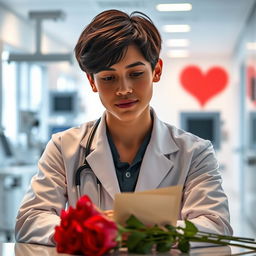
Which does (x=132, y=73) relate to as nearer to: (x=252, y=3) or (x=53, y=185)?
(x=53, y=185)

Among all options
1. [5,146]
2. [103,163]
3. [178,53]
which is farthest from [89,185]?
[178,53]

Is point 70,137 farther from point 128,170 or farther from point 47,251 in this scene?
point 47,251

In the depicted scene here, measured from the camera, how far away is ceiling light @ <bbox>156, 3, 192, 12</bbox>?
594 centimetres

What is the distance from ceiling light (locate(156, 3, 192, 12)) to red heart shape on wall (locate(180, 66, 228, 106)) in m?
3.99

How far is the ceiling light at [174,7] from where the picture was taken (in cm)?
594

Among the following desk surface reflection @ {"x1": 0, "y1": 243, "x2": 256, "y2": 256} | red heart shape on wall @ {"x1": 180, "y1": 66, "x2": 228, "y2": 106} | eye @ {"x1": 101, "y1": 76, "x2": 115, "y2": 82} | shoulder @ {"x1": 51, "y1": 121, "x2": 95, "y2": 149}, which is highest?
red heart shape on wall @ {"x1": 180, "y1": 66, "x2": 228, "y2": 106}

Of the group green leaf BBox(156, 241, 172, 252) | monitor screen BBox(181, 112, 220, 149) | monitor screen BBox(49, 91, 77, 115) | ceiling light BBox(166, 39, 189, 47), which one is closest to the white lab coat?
green leaf BBox(156, 241, 172, 252)

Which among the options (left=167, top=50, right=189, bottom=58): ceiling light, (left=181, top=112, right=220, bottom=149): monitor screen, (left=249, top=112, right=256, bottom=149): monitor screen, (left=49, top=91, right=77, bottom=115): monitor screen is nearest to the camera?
(left=249, top=112, right=256, bottom=149): monitor screen

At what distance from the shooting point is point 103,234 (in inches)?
36.4

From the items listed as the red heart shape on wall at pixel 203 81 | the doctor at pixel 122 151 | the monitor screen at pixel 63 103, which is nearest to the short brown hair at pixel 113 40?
the doctor at pixel 122 151

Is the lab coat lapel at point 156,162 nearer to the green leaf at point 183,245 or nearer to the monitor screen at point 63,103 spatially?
the green leaf at point 183,245

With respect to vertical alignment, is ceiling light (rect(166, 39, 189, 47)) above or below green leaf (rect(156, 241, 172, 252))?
above

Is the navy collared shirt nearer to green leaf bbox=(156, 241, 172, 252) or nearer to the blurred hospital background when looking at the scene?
green leaf bbox=(156, 241, 172, 252)

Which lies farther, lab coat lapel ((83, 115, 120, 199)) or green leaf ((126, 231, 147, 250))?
lab coat lapel ((83, 115, 120, 199))
